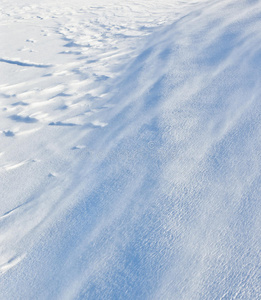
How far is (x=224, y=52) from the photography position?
2.26 metres

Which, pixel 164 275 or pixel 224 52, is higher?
pixel 224 52

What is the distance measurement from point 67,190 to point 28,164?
0.30 metres

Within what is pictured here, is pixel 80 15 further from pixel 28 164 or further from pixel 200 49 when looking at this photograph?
pixel 28 164

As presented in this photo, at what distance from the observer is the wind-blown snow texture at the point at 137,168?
1040 millimetres

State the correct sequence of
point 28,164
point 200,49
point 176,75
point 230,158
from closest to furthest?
point 230,158 → point 28,164 → point 176,75 → point 200,49

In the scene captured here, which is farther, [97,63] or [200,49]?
[97,63]

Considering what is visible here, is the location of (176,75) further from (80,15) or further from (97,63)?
(80,15)

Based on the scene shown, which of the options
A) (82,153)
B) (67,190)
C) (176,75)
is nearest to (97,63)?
(176,75)

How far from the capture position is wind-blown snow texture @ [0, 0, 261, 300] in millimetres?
1040

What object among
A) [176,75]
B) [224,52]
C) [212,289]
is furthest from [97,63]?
[212,289]

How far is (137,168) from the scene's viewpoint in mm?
1462

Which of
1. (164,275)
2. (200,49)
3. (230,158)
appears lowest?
(164,275)

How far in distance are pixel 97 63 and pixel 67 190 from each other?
1.50 metres

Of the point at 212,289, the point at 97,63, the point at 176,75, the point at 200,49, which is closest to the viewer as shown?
the point at 212,289
